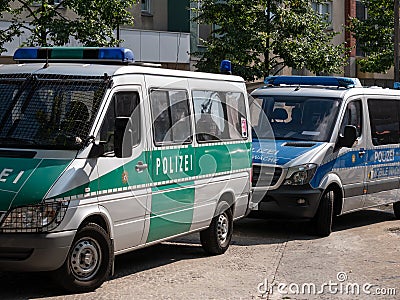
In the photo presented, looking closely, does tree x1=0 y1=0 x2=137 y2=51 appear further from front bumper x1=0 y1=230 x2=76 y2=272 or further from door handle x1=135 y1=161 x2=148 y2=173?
front bumper x1=0 y1=230 x2=76 y2=272

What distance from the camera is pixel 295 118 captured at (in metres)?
13.7

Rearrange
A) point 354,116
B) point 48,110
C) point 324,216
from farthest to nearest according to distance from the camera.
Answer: point 354,116
point 324,216
point 48,110

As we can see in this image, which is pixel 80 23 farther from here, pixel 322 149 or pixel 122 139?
pixel 122 139

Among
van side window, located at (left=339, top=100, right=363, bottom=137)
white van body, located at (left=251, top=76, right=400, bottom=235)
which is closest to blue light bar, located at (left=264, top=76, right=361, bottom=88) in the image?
white van body, located at (left=251, top=76, right=400, bottom=235)

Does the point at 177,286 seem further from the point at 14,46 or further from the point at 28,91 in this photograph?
the point at 14,46

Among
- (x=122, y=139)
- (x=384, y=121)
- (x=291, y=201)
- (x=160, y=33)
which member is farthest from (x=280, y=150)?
(x=160, y=33)

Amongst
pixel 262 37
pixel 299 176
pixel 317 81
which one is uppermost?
pixel 262 37

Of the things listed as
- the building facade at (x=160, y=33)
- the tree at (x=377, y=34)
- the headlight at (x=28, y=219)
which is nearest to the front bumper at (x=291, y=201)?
the headlight at (x=28, y=219)

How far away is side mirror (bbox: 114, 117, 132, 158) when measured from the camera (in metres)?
8.41

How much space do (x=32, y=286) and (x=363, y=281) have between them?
3.67 meters

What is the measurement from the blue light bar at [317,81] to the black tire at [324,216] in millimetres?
2242

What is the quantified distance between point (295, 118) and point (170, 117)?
4.37 metres

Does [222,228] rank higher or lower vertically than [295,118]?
lower

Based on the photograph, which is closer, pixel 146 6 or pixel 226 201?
pixel 226 201
